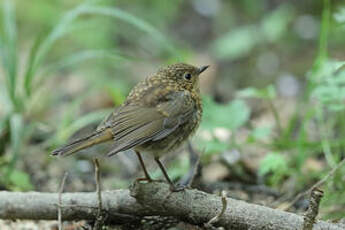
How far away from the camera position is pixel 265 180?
4.41 meters

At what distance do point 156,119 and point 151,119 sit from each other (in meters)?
0.03

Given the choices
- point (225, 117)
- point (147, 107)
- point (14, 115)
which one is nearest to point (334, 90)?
point (225, 117)

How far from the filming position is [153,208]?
3.00 meters

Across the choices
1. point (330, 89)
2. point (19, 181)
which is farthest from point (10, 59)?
point (330, 89)

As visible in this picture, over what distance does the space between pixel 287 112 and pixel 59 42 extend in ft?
12.4

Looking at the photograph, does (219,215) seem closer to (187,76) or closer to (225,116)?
(187,76)

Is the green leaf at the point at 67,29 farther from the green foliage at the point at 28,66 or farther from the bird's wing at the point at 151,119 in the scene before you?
the bird's wing at the point at 151,119

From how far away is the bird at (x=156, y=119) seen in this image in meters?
3.14

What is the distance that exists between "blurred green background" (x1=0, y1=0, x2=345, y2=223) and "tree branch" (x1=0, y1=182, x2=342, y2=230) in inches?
13.0

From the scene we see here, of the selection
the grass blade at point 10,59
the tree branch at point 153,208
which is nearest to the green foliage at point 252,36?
the grass blade at point 10,59

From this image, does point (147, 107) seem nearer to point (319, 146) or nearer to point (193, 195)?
point (193, 195)

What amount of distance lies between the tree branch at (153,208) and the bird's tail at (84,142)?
287 mm

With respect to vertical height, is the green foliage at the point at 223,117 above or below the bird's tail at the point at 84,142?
above

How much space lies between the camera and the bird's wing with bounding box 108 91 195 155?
3168 millimetres
